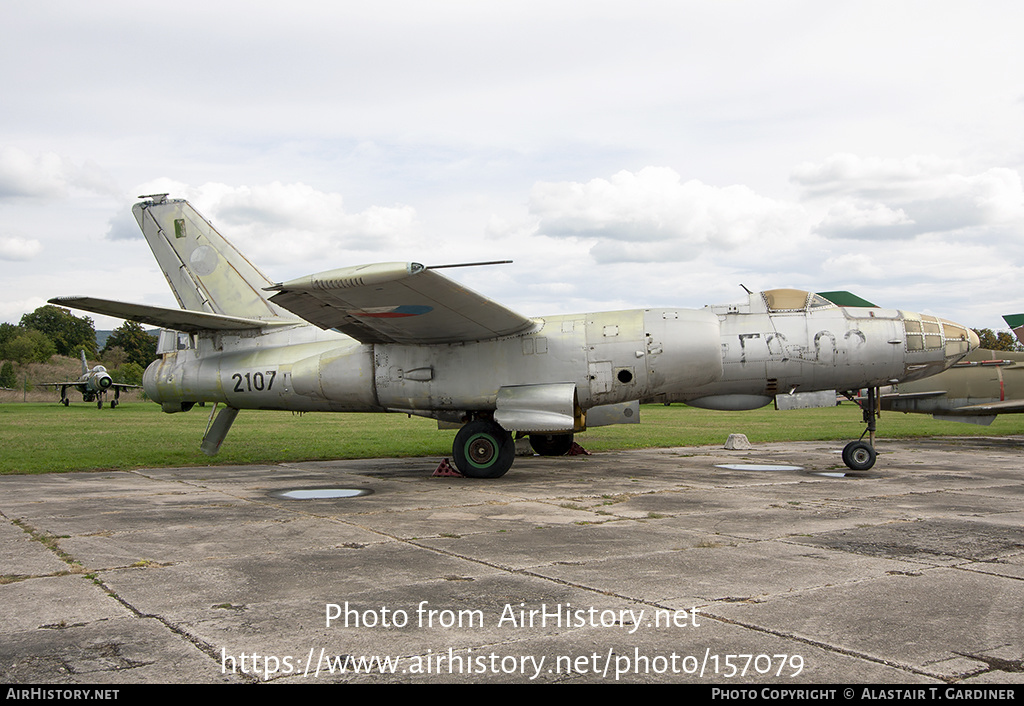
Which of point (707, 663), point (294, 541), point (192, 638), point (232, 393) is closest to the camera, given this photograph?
point (707, 663)

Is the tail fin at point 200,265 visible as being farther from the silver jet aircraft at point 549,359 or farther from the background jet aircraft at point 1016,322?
the background jet aircraft at point 1016,322

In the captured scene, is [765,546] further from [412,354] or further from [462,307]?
[412,354]

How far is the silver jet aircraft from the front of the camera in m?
11.6

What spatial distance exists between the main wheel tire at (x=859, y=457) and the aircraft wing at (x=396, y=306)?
5858 millimetres

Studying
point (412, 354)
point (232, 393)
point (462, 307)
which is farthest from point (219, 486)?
point (462, 307)

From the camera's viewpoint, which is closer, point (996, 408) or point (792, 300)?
point (792, 300)

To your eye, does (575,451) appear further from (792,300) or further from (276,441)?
(276,441)

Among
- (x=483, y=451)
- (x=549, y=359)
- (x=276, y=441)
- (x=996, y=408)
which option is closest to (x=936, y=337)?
(x=549, y=359)

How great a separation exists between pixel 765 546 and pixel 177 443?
1799 centimetres

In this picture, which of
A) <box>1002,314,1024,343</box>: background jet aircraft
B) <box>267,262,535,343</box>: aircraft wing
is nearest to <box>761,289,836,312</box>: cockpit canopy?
<box>267,262,535,343</box>: aircraft wing

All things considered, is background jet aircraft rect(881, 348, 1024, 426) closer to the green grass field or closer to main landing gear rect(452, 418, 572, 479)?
the green grass field

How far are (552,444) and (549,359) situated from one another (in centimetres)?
471

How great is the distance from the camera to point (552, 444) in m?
16.3

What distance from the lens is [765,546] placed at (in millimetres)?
6398
